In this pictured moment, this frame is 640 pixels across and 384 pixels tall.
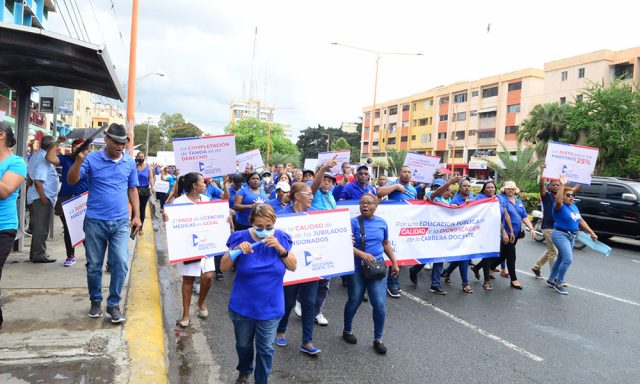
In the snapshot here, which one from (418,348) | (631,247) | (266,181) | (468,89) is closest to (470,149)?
(468,89)

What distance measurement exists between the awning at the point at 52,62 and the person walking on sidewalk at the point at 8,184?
Result: 1273mm

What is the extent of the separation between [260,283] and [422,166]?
8990mm

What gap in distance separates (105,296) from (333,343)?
2.64 m

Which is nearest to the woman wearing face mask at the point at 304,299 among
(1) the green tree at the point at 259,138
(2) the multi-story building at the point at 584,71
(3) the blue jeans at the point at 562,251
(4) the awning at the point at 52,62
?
(4) the awning at the point at 52,62

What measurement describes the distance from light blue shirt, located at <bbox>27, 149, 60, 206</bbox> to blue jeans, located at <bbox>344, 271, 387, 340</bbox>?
14.1 ft

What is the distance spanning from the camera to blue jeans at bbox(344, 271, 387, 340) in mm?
4762

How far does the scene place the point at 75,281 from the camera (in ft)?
19.3

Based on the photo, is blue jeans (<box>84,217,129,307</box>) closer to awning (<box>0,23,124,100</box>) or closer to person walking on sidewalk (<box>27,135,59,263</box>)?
awning (<box>0,23,124,100</box>)

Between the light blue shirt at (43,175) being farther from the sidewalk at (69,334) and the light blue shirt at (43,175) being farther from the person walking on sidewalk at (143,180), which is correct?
the person walking on sidewalk at (143,180)

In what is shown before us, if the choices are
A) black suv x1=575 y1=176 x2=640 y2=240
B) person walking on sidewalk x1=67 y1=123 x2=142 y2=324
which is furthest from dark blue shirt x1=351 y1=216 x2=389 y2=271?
black suv x1=575 y1=176 x2=640 y2=240

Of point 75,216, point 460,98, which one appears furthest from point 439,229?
point 460,98

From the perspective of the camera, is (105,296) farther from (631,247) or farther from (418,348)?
(631,247)

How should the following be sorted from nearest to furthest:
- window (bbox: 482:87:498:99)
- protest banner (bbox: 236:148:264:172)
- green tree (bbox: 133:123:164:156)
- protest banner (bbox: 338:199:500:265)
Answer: protest banner (bbox: 338:199:500:265) → protest banner (bbox: 236:148:264:172) → window (bbox: 482:87:498:99) → green tree (bbox: 133:123:164:156)

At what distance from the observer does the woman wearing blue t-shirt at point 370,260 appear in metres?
4.78
